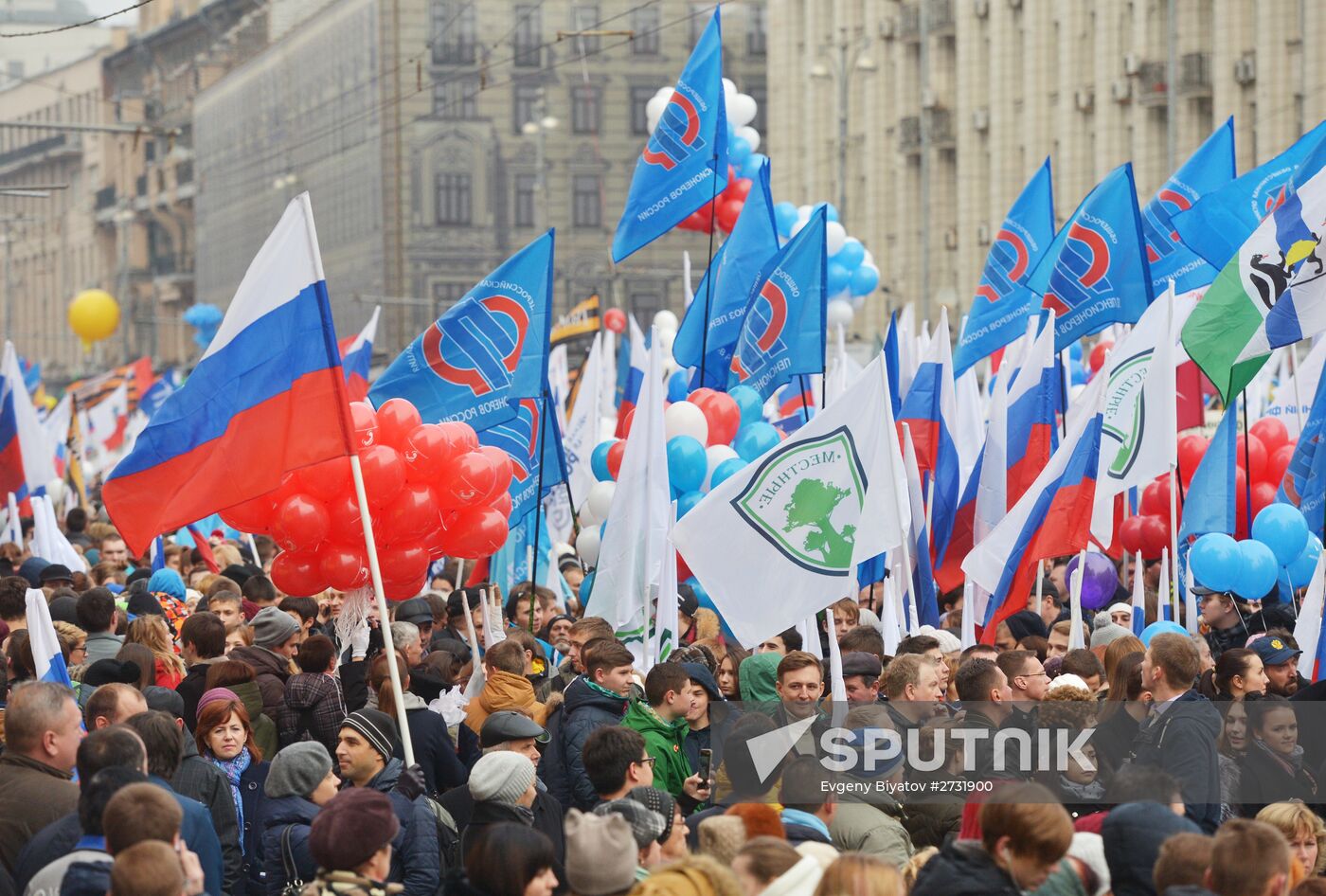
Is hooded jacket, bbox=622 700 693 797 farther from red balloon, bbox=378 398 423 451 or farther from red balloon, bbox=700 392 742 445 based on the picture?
red balloon, bbox=700 392 742 445

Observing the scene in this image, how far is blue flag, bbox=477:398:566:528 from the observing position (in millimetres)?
14344

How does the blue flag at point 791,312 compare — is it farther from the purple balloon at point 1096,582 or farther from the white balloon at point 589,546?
the purple balloon at point 1096,582

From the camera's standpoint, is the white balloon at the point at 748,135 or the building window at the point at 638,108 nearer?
the white balloon at the point at 748,135

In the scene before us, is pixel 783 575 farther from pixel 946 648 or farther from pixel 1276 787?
pixel 1276 787

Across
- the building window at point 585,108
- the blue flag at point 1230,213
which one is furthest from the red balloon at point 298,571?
the building window at point 585,108

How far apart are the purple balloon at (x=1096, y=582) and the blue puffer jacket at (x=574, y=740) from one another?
251 inches

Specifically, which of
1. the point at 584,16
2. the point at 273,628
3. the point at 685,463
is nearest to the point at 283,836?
the point at 273,628

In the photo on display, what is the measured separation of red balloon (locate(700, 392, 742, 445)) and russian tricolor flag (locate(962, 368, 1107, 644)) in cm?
402

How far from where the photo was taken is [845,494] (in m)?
10.6

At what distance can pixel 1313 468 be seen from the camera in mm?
13648

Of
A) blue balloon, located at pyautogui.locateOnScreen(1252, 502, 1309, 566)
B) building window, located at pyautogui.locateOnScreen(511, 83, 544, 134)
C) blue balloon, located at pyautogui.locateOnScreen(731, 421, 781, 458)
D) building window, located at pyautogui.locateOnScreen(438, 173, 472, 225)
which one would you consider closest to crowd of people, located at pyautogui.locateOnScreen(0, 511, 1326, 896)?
blue balloon, located at pyautogui.locateOnScreen(1252, 502, 1309, 566)

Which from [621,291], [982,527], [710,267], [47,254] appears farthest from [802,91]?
[47,254]

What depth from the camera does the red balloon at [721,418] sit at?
15625mm

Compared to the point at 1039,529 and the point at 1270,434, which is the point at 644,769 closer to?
the point at 1039,529
